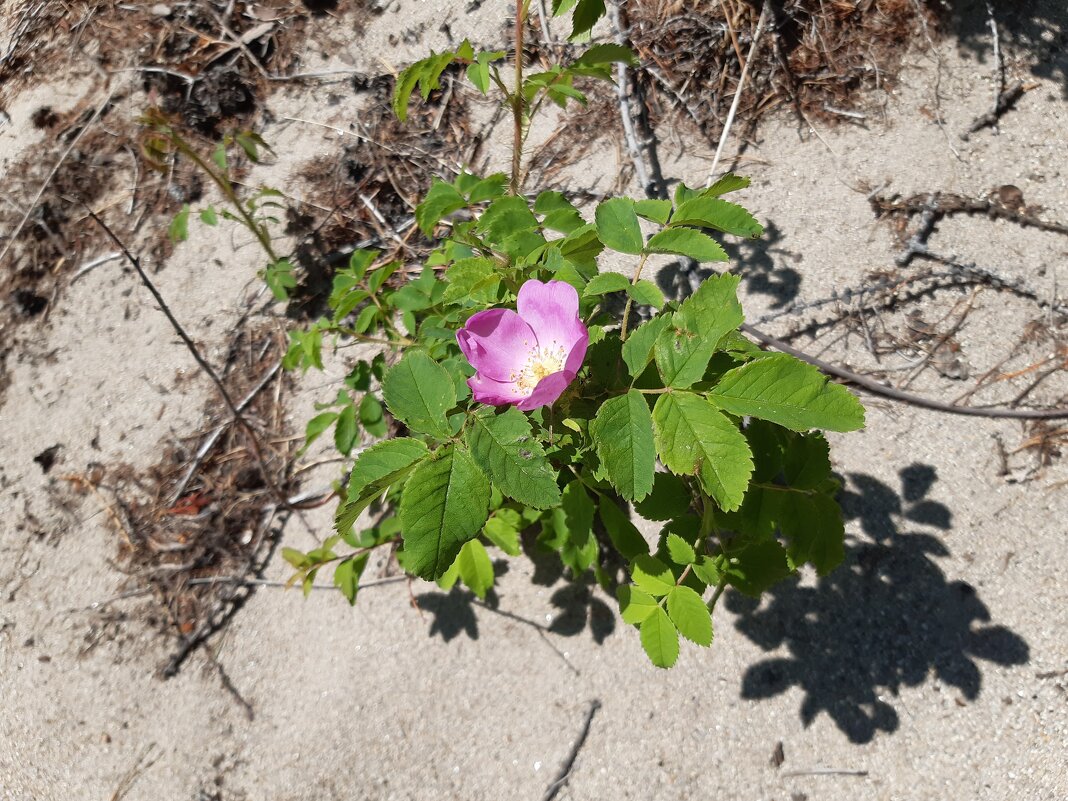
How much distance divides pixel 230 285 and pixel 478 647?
1639 mm

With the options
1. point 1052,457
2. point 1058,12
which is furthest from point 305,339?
point 1058,12

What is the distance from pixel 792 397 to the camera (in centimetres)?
116

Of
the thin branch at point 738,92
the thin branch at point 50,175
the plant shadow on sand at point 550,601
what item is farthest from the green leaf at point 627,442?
the thin branch at point 50,175

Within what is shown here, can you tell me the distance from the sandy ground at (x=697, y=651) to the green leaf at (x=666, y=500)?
0.62 m

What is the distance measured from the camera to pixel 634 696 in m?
2.04

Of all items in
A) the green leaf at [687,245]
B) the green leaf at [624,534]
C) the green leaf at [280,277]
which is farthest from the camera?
the green leaf at [280,277]

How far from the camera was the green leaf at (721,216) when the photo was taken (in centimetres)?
133

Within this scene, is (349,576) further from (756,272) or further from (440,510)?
(756,272)

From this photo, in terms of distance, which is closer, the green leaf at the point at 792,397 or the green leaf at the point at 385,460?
the green leaf at the point at 792,397

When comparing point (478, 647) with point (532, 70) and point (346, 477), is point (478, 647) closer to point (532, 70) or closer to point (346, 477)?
point (346, 477)

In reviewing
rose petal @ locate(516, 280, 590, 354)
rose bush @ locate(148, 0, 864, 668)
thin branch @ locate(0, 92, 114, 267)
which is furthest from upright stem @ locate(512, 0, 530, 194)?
thin branch @ locate(0, 92, 114, 267)

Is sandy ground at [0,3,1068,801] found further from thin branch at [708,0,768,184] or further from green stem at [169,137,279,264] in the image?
green stem at [169,137,279,264]

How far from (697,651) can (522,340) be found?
1.12 m

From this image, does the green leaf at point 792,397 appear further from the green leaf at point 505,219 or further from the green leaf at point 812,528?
the green leaf at point 505,219
